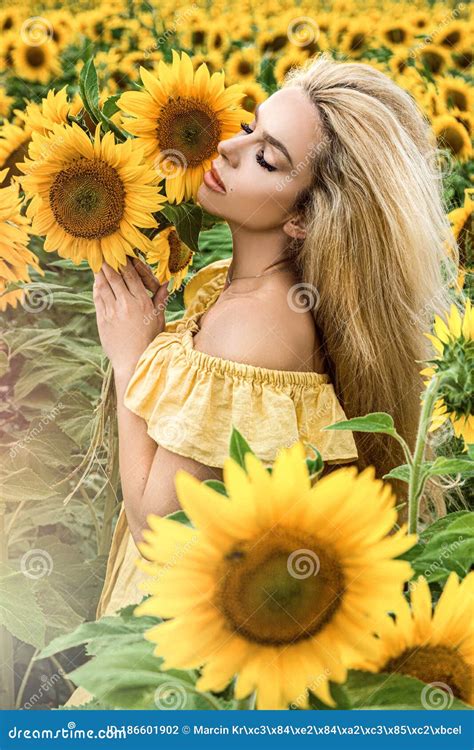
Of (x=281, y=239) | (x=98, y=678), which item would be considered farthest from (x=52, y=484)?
(x=98, y=678)

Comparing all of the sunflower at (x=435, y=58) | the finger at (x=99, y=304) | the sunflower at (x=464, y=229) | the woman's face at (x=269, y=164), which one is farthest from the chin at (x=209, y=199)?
the sunflower at (x=435, y=58)

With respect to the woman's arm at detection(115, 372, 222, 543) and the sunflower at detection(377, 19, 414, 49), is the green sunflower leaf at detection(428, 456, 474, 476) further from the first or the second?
the sunflower at detection(377, 19, 414, 49)

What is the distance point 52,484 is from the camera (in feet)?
2.34

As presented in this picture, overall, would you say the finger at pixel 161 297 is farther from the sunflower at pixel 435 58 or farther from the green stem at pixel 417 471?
the sunflower at pixel 435 58

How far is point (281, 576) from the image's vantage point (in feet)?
1.02

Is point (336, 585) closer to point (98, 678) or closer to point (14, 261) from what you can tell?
point (98, 678)

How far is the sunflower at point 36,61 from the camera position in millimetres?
832

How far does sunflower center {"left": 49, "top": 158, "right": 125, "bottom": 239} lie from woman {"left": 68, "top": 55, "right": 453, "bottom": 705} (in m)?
0.05

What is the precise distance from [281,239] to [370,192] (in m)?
0.07
